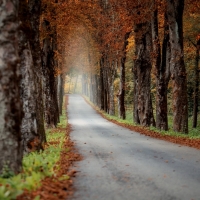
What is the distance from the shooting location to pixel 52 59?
22.0 meters

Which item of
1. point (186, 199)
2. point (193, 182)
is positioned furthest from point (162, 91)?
point (186, 199)

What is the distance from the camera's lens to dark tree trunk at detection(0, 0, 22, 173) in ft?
20.4

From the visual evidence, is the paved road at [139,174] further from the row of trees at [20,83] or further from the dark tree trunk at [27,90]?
the dark tree trunk at [27,90]

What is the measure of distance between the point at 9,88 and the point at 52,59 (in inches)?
632

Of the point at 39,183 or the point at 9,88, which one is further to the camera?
the point at 9,88

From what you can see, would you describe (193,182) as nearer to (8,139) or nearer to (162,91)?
(8,139)

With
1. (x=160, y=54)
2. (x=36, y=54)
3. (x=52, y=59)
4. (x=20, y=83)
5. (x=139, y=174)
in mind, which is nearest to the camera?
(x=139, y=174)

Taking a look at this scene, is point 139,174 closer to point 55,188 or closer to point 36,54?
point 55,188

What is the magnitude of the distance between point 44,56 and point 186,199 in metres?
17.1

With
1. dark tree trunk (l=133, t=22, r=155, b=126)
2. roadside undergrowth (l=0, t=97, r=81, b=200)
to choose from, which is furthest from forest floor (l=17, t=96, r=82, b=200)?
dark tree trunk (l=133, t=22, r=155, b=126)

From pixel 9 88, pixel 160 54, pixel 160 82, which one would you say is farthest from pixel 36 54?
pixel 160 54

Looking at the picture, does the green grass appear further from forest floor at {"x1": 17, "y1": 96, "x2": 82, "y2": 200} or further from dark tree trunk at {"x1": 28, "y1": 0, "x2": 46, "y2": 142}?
dark tree trunk at {"x1": 28, "y1": 0, "x2": 46, "y2": 142}

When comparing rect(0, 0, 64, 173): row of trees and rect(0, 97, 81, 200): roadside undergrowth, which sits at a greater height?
rect(0, 0, 64, 173): row of trees

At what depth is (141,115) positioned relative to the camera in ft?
75.8
